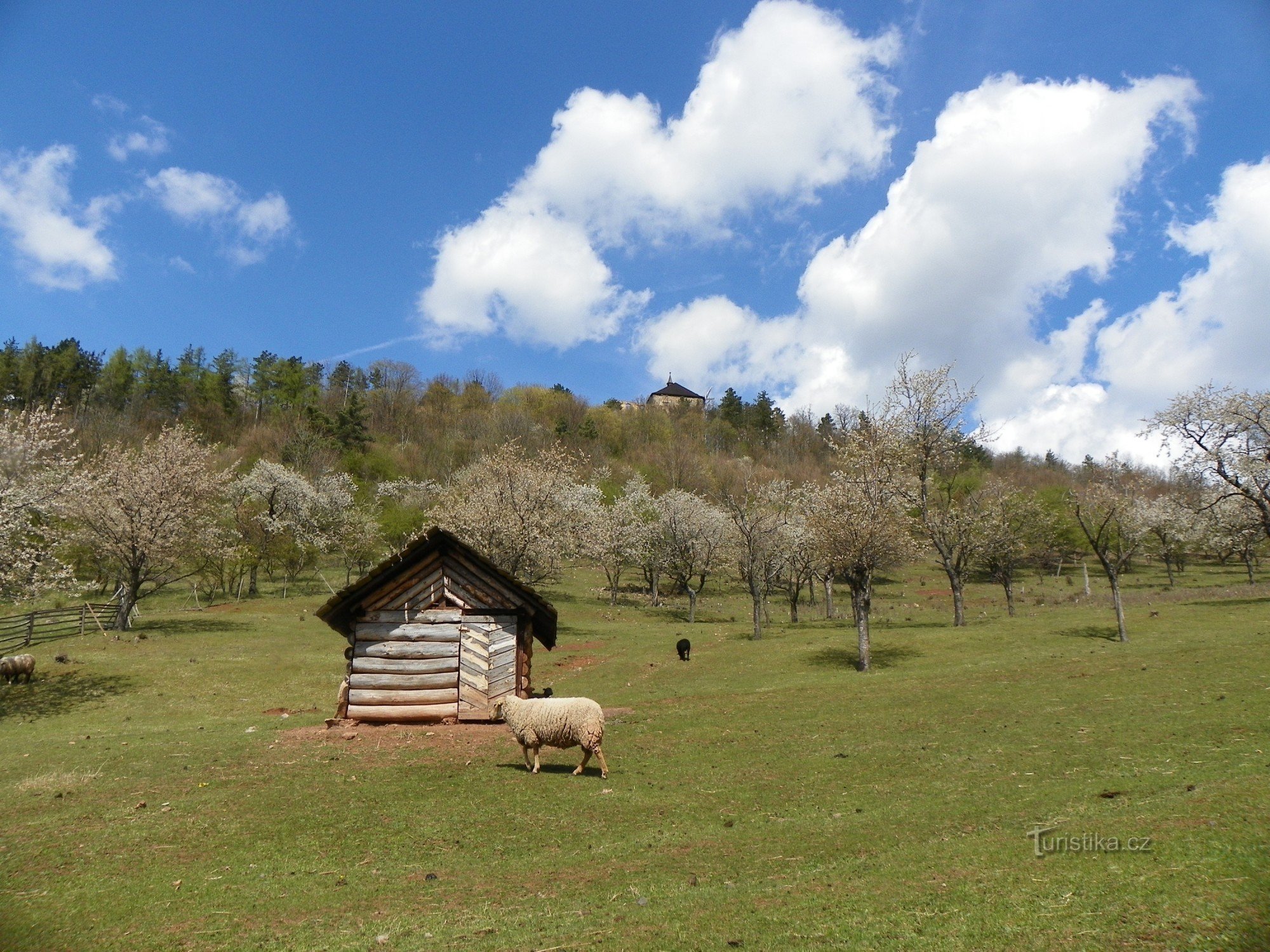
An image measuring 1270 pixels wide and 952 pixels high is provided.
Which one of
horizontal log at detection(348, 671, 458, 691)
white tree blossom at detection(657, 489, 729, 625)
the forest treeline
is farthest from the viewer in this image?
the forest treeline

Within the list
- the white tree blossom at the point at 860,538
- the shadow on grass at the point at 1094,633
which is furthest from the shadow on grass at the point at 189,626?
the shadow on grass at the point at 1094,633

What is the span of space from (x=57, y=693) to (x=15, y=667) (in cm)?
271

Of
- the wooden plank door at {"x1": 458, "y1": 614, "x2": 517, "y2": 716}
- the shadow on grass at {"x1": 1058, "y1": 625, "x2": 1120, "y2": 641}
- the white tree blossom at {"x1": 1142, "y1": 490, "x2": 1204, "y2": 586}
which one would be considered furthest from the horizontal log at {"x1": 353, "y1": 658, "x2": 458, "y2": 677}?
the white tree blossom at {"x1": 1142, "y1": 490, "x2": 1204, "y2": 586}

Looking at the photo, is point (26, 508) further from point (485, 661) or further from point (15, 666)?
point (485, 661)

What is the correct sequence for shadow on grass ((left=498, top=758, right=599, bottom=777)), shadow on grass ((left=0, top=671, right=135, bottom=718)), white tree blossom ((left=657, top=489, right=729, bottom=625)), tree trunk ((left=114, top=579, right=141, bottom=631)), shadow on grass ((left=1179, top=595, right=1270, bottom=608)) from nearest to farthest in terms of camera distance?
shadow on grass ((left=498, top=758, right=599, bottom=777)) < shadow on grass ((left=0, top=671, right=135, bottom=718)) < tree trunk ((left=114, top=579, right=141, bottom=631)) < shadow on grass ((left=1179, top=595, right=1270, bottom=608)) < white tree blossom ((left=657, top=489, right=729, bottom=625))

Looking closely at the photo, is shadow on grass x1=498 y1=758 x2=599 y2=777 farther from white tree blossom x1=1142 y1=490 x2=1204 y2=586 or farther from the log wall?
white tree blossom x1=1142 y1=490 x2=1204 y2=586

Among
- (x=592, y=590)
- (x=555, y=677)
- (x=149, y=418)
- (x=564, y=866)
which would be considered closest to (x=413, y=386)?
(x=149, y=418)

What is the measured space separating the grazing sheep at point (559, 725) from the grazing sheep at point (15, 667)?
80.5ft

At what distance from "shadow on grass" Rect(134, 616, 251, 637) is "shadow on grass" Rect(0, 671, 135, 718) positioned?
11.1 m

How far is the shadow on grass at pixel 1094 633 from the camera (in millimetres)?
33188

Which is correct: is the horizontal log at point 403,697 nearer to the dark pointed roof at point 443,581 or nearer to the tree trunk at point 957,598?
the dark pointed roof at point 443,581

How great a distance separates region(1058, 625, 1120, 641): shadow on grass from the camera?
109 feet

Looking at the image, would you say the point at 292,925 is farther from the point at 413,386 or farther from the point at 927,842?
the point at 413,386

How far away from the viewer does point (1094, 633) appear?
114 feet
